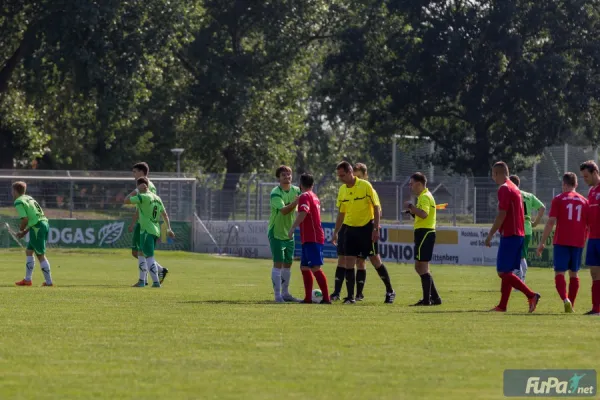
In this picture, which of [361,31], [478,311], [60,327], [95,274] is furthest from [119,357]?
[361,31]

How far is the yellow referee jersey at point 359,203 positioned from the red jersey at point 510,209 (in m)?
2.22

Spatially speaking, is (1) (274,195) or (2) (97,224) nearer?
(1) (274,195)

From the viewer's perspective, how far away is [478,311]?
A: 1630 centimetres

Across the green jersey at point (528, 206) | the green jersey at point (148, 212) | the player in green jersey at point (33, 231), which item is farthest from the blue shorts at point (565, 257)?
the player in green jersey at point (33, 231)

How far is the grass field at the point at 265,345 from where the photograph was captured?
29.6 ft

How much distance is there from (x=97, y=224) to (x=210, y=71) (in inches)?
929

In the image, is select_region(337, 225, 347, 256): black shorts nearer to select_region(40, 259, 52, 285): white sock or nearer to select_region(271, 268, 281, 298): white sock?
select_region(271, 268, 281, 298): white sock

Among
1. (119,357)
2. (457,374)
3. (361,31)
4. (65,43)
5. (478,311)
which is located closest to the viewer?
(457,374)

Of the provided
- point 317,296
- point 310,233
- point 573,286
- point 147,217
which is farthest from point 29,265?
point 573,286

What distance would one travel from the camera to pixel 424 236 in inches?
691

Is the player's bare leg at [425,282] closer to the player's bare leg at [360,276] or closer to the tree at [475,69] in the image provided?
the player's bare leg at [360,276]

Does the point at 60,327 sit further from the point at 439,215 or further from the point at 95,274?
the point at 439,215

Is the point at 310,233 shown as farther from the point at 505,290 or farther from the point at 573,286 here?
the point at 573,286

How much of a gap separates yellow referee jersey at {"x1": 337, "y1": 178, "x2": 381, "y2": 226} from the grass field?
1217mm
